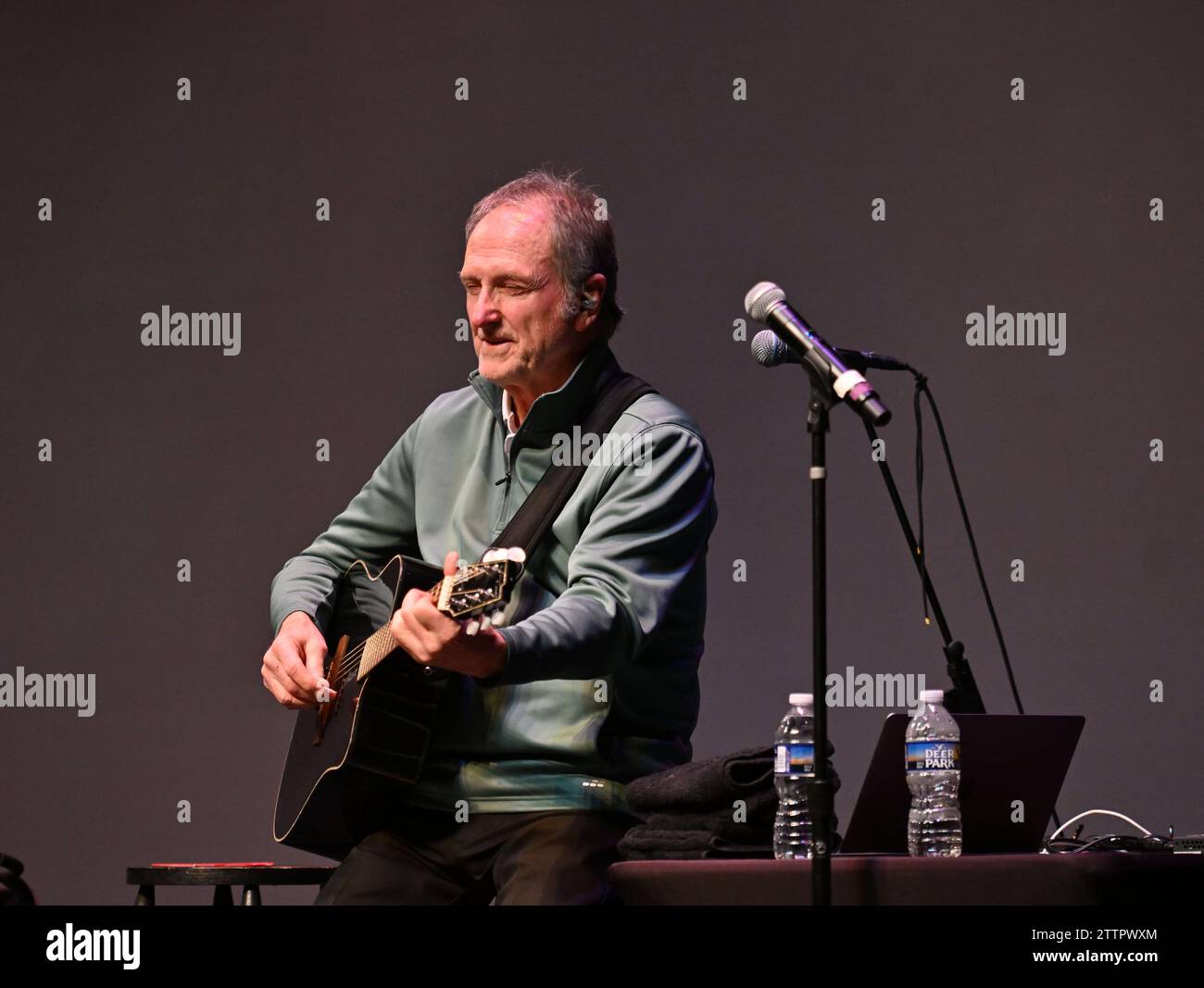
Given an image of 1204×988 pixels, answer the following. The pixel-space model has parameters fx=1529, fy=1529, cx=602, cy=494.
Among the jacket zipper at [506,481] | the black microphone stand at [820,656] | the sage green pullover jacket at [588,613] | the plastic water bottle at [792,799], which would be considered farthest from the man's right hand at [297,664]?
the black microphone stand at [820,656]

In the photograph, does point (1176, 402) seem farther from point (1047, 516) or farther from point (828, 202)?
point (828, 202)

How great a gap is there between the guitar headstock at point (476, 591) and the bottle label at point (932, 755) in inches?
25.4

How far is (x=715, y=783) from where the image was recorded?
217 cm

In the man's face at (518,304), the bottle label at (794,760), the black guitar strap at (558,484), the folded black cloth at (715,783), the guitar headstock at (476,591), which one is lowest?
the folded black cloth at (715,783)

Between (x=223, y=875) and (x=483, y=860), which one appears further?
(x=223, y=875)

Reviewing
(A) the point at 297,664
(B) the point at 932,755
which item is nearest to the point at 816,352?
(B) the point at 932,755

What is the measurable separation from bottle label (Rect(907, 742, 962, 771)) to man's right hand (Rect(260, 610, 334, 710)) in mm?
1118

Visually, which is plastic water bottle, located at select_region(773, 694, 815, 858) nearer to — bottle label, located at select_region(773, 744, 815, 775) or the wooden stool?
bottle label, located at select_region(773, 744, 815, 775)

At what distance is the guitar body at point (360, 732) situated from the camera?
8.45 ft

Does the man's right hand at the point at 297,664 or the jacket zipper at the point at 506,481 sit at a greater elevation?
the jacket zipper at the point at 506,481

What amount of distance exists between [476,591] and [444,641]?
10 centimetres

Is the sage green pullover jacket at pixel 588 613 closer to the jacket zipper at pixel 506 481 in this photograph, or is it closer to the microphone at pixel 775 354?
the jacket zipper at pixel 506 481

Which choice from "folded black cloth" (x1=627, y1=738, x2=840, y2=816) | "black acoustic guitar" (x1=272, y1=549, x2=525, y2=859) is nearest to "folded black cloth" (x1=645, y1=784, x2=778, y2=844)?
"folded black cloth" (x1=627, y1=738, x2=840, y2=816)

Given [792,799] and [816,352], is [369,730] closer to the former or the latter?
[792,799]
